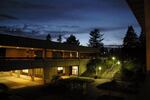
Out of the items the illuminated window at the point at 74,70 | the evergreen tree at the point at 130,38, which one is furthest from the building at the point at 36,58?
the evergreen tree at the point at 130,38

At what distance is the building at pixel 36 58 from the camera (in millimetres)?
24587

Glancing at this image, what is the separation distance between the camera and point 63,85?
25531mm

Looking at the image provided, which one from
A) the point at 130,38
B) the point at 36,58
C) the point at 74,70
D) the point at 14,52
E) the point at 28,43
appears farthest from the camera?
the point at 130,38

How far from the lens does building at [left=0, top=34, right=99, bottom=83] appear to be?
2459 cm

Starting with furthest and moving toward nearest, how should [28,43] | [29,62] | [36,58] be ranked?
[36,58]
[28,43]
[29,62]

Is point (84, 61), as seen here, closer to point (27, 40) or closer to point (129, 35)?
point (27, 40)

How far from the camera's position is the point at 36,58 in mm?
29031

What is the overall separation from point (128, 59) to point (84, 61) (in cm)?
982

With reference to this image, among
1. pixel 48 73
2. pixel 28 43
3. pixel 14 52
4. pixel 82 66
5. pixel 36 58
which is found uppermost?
pixel 28 43

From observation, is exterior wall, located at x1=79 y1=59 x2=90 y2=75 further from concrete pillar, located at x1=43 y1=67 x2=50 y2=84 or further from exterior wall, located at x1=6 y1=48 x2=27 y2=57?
exterior wall, located at x1=6 y1=48 x2=27 y2=57

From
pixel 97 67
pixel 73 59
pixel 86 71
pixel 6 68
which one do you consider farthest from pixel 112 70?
pixel 6 68

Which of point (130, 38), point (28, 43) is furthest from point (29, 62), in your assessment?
point (130, 38)

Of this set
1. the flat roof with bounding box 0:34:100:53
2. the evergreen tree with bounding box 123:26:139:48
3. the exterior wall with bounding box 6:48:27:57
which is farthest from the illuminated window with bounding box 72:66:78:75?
the evergreen tree with bounding box 123:26:139:48

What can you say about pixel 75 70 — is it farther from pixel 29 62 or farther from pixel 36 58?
pixel 29 62
